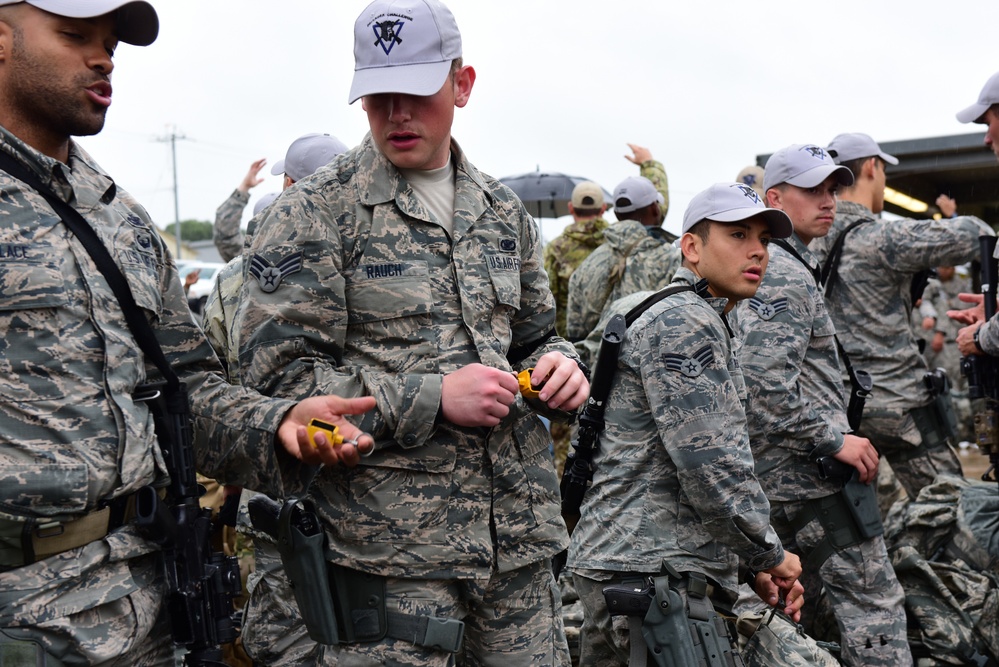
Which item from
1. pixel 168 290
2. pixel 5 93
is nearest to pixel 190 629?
pixel 168 290

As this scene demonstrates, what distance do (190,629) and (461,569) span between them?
2.20 ft

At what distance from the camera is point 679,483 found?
3740mm

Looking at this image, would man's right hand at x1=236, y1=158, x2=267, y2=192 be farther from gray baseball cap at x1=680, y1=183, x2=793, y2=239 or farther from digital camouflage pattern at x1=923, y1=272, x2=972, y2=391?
digital camouflage pattern at x1=923, y1=272, x2=972, y2=391

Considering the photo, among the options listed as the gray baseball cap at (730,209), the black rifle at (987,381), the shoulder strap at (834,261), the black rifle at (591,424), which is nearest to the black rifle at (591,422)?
the black rifle at (591,424)

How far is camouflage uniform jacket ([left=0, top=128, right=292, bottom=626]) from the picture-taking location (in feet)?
7.63

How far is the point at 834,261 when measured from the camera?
19.4ft

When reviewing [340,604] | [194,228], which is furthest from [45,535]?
[194,228]

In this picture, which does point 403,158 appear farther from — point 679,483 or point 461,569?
point 679,483

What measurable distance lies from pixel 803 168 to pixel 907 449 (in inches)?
71.6

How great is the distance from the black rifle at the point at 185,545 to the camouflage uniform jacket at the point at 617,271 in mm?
4910

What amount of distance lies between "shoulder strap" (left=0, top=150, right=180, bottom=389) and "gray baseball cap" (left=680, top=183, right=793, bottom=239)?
7.17 feet

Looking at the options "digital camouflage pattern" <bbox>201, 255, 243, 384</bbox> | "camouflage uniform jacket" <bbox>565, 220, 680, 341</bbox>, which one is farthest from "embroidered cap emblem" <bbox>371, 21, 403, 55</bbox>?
"camouflage uniform jacket" <bbox>565, 220, 680, 341</bbox>

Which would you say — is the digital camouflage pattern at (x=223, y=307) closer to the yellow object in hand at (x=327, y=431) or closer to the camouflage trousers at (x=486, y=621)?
the camouflage trousers at (x=486, y=621)

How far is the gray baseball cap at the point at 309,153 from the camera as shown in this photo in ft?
16.9
